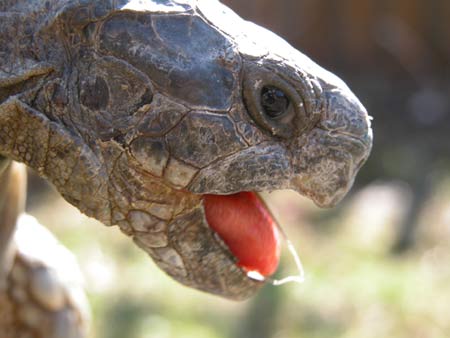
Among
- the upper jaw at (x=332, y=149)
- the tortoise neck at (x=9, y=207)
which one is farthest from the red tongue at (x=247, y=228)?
the tortoise neck at (x=9, y=207)

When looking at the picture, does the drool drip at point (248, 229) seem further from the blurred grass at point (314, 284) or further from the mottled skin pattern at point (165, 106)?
the blurred grass at point (314, 284)

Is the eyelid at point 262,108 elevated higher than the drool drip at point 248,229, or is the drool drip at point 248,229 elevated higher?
the eyelid at point 262,108

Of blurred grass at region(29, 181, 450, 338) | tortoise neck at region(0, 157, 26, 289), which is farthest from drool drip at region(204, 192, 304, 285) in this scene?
blurred grass at region(29, 181, 450, 338)

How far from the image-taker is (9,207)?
2115mm

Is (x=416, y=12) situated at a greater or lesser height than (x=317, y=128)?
lesser

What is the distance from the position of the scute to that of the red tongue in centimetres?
20

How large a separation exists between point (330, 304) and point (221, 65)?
2.67 m

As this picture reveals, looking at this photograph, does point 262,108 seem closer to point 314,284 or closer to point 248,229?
point 248,229

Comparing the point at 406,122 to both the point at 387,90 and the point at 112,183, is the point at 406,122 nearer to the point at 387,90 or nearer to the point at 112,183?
the point at 387,90

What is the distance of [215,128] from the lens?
5.08 ft

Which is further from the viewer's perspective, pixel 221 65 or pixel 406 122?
pixel 406 122

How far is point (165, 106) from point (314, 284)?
2781 millimetres

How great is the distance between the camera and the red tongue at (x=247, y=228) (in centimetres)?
168

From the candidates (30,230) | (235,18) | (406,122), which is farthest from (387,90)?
(235,18)
